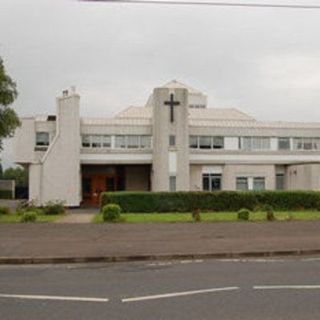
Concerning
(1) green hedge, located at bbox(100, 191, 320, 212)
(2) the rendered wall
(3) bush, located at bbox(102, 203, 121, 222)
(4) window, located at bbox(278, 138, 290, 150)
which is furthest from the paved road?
(4) window, located at bbox(278, 138, 290, 150)

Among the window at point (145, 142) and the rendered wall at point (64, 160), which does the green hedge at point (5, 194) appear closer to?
the rendered wall at point (64, 160)

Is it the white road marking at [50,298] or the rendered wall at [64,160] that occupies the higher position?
the rendered wall at [64,160]

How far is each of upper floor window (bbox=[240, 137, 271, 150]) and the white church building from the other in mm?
97

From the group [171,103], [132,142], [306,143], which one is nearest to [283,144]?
[306,143]

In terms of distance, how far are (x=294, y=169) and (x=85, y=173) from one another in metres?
20.1

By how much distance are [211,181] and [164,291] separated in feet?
178

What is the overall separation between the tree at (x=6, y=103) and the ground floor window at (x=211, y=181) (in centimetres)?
3065

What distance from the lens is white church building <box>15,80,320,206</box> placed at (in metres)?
59.8

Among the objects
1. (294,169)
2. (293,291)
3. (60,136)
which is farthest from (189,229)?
(294,169)

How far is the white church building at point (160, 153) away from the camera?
5981cm

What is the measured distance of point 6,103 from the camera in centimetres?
3559

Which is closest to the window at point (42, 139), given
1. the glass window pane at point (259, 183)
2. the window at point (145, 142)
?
the window at point (145, 142)

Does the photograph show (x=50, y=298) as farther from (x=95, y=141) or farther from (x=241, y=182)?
(x=241, y=182)

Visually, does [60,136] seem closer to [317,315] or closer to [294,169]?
[294,169]
